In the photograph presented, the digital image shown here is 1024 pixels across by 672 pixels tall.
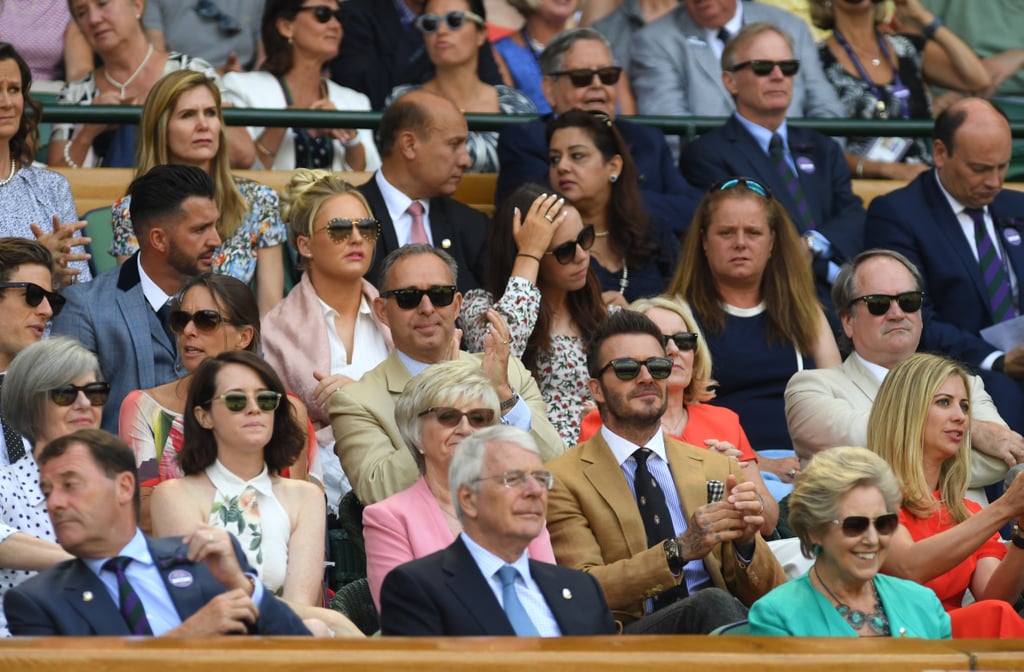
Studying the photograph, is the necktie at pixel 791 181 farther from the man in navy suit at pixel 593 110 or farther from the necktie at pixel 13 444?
the necktie at pixel 13 444

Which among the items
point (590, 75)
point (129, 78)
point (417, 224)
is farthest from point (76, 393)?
point (590, 75)

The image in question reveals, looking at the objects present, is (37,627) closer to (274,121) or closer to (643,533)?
(643,533)

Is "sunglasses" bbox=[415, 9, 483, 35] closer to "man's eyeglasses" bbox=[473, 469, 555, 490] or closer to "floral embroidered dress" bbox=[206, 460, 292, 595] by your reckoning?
"floral embroidered dress" bbox=[206, 460, 292, 595]

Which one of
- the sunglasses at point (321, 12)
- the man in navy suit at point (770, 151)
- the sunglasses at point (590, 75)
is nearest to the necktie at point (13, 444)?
the sunglasses at point (321, 12)

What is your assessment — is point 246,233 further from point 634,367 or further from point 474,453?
point 474,453

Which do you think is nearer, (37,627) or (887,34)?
(37,627)

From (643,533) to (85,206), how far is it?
3447 mm

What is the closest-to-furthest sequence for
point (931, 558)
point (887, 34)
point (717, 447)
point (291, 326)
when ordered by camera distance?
point (931, 558)
point (717, 447)
point (291, 326)
point (887, 34)

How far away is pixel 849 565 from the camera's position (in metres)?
5.67

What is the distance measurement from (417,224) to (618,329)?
208cm

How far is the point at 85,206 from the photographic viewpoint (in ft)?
28.3

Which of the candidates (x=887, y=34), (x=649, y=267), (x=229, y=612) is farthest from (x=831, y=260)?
(x=229, y=612)

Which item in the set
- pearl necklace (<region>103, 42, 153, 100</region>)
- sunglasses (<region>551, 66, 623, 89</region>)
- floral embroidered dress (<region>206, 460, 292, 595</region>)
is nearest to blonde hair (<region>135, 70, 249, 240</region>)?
pearl necklace (<region>103, 42, 153, 100</region>)

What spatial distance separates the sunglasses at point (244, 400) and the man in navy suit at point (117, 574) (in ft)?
2.53
